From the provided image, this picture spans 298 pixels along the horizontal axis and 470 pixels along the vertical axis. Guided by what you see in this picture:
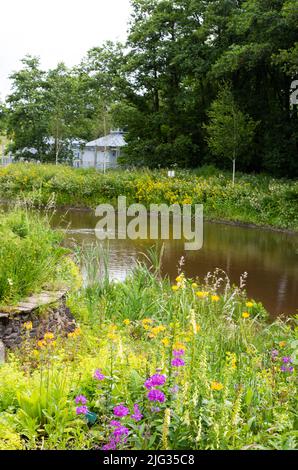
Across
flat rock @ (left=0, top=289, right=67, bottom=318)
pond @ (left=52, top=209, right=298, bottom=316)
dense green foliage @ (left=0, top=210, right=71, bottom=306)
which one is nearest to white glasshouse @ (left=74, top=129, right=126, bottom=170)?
pond @ (left=52, top=209, right=298, bottom=316)

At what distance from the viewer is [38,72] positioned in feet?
124

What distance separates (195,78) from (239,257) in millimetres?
17220

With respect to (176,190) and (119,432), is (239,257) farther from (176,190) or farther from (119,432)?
(119,432)

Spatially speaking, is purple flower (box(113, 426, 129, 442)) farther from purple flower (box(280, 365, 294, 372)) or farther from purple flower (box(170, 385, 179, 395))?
purple flower (box(280, 365, 294, 372))

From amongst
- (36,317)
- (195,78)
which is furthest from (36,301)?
(195,78)

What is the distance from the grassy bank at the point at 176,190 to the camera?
16188mm

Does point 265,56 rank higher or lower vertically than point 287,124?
higher

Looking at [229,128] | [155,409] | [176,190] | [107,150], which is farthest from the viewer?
[107,150]


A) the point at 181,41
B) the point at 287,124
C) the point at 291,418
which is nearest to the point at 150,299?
the point at 291,418

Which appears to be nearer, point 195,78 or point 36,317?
point 36,317

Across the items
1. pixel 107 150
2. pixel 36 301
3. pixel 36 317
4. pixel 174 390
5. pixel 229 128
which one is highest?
pixel 107 150

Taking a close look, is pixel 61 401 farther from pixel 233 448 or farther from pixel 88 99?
pixel 88 99

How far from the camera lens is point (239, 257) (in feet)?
37.4
